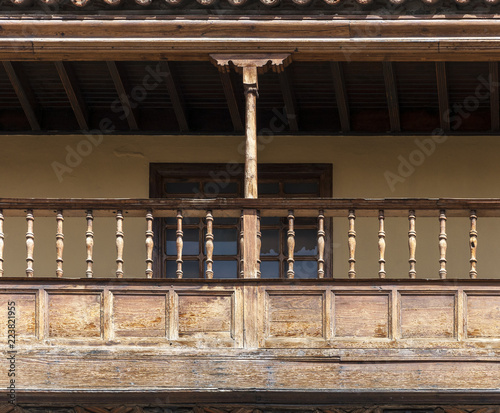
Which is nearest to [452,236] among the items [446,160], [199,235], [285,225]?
[446,160]

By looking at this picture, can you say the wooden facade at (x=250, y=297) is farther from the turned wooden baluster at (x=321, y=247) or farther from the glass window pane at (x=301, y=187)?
the glass window pane at (x=301, y=187)

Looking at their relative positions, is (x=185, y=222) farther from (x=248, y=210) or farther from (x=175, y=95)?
(x=248, y=210)

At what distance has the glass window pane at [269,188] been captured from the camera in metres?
13.5

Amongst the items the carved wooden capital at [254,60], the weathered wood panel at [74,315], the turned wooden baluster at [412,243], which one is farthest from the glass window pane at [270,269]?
the weathered wood panel at [74,315]

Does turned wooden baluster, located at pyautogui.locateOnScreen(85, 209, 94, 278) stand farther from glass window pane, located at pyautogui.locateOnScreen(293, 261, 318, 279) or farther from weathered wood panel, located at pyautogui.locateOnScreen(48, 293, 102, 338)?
glass window pane, located at pyautogui.locateOnScreen(293, 261, 318, 279)

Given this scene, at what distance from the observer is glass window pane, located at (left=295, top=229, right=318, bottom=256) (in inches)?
524

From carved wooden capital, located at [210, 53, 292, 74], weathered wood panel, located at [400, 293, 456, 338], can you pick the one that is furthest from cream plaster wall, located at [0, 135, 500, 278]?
weathered wood panel, located at [400, 293, 456, 338]

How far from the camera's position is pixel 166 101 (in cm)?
1352

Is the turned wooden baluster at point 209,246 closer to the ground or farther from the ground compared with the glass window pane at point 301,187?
closer to the ground

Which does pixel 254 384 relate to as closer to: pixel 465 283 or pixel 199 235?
pixel 465 283

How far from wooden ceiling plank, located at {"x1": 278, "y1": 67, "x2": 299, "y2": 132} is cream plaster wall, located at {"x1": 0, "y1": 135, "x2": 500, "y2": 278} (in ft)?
0.54

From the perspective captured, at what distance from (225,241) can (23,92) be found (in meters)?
2.49

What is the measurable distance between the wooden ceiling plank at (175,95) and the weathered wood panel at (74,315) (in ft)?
9.59

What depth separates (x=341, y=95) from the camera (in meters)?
13.0
